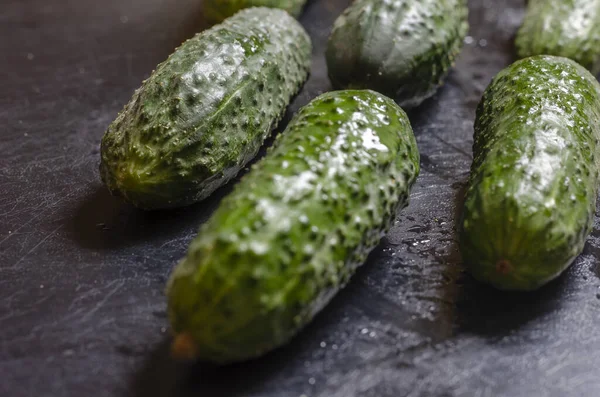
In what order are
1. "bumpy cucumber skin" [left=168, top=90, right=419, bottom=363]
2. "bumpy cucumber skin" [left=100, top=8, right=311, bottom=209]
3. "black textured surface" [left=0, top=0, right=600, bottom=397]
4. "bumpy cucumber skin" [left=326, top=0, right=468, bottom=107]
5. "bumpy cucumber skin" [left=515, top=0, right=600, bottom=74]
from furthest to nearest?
"bumpy cucumber skin" [left=515, top=0, right=600, bottom=74]
"bumpy cucumber skin" [left=326, top=0, right=468, bottom=107]
"bumpy cucumber skin" [left=100, top=8, right=311, bottom=209]
"black textured surface" [left=0, top=0, right=600, bottom=397]
"bumpy cucumber skin" [left=168, top=90, right=419, bottom=363]

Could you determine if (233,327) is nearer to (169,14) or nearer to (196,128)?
(196,128)

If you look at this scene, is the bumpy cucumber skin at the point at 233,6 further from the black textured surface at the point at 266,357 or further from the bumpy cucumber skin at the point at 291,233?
the bumpy cucumber skin at the point at 291,233

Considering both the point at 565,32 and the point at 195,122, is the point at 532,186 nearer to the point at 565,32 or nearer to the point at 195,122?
the point at 195,122

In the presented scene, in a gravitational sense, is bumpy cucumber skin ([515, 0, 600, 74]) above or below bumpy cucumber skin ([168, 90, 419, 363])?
above

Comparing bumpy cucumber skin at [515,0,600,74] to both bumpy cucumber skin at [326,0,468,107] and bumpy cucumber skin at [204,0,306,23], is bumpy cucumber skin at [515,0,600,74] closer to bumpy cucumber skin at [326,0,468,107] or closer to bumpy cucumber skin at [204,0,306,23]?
bumpy cucumber skin at [326,0,468,107]

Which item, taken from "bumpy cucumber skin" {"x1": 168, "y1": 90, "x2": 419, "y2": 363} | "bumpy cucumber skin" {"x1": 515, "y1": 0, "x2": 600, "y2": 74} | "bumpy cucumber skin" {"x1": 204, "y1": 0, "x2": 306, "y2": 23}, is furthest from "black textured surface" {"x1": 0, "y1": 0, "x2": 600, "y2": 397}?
"bumpy cucumber skin" {"x1": 204, "y1": 0, "x2": 306, "y2": 23}
